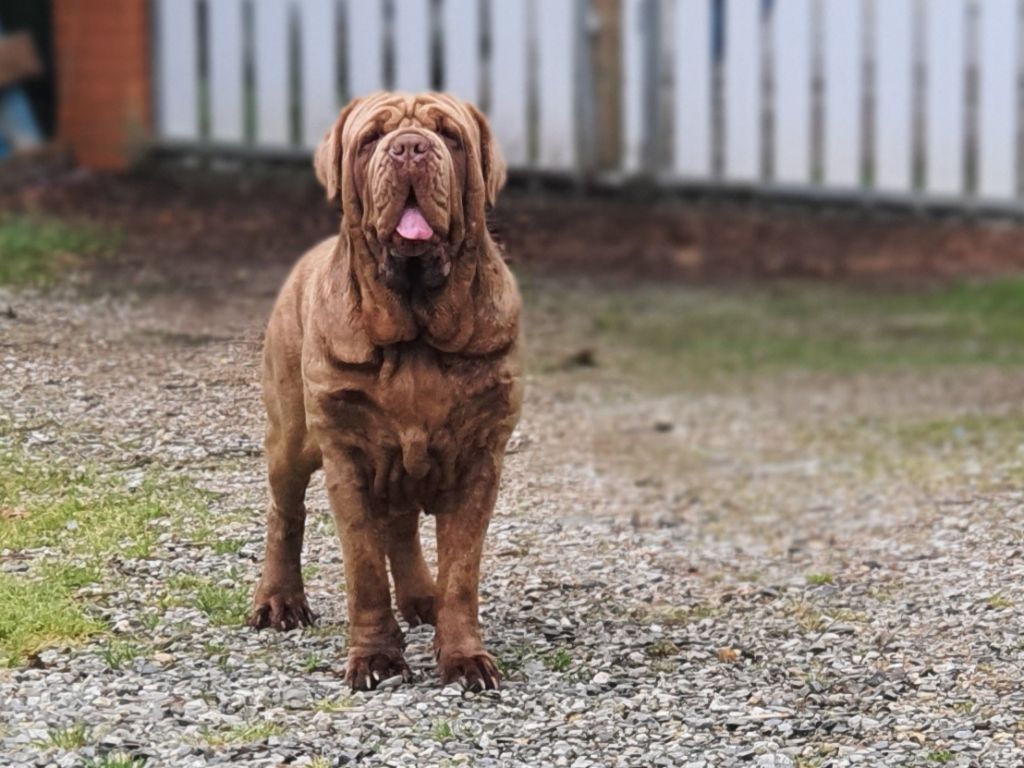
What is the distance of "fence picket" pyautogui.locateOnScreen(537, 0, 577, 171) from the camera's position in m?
13.2

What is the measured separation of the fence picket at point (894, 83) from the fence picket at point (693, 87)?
44.0 inches

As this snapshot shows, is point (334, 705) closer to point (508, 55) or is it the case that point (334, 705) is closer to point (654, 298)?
point (654, 298)

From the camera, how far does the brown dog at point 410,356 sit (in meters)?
4.86

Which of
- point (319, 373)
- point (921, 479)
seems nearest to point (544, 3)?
point (921, 479)

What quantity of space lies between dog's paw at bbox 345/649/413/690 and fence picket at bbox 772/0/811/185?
8842mm

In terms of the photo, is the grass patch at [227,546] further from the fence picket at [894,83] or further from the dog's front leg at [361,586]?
the fence picket at [894,83]

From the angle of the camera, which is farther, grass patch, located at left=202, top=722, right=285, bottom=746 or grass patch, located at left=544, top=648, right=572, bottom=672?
grass patch, located at left=544, top=648, right=572, bottom=672

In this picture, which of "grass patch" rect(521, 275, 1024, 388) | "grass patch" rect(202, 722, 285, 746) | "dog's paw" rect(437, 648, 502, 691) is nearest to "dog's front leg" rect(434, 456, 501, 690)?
"dog's paw" rect(437, 648, 502, 691)

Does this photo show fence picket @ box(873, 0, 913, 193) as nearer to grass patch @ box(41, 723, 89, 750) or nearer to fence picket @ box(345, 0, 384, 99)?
fence picket @ box(345, 0, 384, 99)

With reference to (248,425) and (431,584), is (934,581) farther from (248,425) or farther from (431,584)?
(248,425)

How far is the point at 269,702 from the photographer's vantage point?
498 cm

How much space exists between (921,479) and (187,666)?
13.0 ft

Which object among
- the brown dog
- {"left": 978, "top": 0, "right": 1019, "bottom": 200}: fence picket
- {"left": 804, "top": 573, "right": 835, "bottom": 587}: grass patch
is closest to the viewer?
the brown dog

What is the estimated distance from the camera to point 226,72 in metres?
13.3
